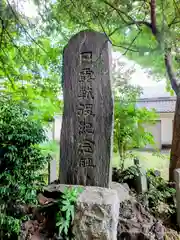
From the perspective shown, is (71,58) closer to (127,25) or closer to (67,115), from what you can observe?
(67,115)

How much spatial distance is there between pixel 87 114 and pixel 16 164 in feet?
3.32

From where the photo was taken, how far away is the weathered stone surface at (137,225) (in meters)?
2.21

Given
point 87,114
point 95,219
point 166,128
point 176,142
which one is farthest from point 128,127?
point 95,219

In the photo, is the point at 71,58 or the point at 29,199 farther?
the point at 71,58

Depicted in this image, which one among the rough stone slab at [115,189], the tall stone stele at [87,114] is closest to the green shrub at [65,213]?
the rough stone slab at [115,189]

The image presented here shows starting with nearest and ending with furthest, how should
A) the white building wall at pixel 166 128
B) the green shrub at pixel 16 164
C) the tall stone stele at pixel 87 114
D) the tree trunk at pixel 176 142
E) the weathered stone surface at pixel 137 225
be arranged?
1. the green shrub at pixel 16 164
2. the weathered stone surface at pixel 137 225
3. the tall stone stele at pixel 87 114
4. the tree trunk at pixel 176 142
5. the white building wall at pixel 166 128

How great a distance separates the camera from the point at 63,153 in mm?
2715

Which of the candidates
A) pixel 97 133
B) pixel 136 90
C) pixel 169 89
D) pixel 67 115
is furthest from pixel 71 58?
pixel 169 89

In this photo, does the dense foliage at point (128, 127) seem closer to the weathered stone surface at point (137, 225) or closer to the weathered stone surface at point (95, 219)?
the weathered stone surface at point (137, 225)

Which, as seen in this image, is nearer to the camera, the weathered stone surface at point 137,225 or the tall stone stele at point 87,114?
the weathered stone surface at point 137,225

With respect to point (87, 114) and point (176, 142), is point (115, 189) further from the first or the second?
point (176, 142)

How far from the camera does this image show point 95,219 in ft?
6.67

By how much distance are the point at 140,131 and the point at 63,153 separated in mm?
1499

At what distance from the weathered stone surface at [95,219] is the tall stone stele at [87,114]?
470 millimetres
